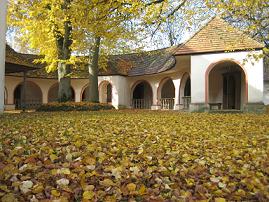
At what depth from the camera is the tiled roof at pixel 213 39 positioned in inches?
676

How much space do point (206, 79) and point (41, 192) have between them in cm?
1609

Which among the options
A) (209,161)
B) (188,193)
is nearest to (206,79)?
(209,161)

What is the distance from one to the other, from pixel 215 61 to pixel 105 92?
1483cm

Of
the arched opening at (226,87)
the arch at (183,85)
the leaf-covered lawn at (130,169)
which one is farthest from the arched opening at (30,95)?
the leaf-covered lawn at (130,169)

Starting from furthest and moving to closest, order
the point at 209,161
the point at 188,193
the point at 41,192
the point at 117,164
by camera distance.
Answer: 1. the point at 209,161
2. the point at 117,164
3. the point at 188,193
4. the point at 41,192

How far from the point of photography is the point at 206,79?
17.8 m

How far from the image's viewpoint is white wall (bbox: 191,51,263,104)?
16906 mm

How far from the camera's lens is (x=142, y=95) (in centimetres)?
3116

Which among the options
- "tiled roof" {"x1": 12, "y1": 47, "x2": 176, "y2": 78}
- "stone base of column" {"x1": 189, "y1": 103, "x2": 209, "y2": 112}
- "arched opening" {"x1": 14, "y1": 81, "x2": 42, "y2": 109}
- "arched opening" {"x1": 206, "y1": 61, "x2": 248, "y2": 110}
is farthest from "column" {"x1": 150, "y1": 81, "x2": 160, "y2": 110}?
"arched opening" {"x1": 14, "y1": 81, "x2": 42, "y2": 109}

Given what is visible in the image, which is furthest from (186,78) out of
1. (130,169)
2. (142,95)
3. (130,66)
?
(130,169)

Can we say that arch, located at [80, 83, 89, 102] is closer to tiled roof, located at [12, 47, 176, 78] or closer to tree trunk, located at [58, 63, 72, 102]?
tiled roof, located at [12, 47, 176, 78]

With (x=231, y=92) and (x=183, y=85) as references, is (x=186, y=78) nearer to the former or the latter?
(x=183, y=85)

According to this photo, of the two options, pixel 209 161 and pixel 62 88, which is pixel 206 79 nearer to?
pixel 62 88

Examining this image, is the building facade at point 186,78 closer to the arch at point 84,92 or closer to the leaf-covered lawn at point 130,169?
the arch at point 84,92
